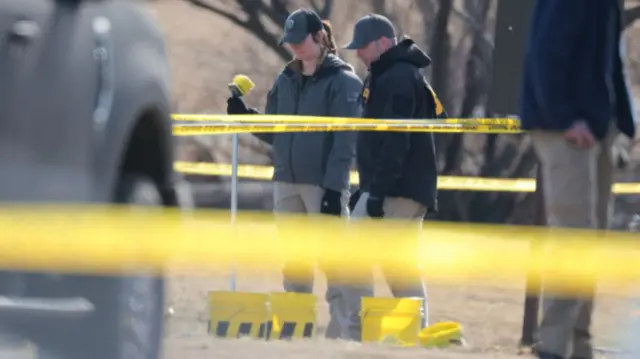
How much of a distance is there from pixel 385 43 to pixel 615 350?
6.71 feet

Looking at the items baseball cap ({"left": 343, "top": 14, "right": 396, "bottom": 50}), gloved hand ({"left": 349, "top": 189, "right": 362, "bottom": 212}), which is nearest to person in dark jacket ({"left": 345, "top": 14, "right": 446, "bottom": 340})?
baseball cap ({"left": 343, "top": 14, "right": 396, "bottom": 50})

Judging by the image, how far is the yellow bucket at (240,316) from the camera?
741 cm

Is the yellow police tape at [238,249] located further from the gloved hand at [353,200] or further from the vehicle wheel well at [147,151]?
the gloved hand at [353,200]

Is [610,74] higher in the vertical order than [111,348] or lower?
higher

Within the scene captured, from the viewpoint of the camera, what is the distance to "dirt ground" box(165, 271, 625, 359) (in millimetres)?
6512

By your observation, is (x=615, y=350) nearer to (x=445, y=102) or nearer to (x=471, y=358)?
(x=471, y=358)

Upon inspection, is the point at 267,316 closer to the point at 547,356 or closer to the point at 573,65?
the point at 547,356

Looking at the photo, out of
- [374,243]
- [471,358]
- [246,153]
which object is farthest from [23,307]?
[246,153]

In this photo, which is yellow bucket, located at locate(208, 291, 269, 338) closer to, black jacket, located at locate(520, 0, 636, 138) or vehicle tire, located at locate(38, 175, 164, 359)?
vehicle tire, located at locate(38, 175, 164, 359)

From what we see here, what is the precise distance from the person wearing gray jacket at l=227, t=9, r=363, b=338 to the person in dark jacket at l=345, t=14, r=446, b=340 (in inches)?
8.3

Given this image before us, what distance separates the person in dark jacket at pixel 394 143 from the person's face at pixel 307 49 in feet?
1.14

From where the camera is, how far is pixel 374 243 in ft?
21.0

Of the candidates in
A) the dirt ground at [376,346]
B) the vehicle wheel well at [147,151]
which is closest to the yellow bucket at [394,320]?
the dirt ground at [376,346]

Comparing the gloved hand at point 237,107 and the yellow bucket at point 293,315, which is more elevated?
the gloved hand at point 237,107
